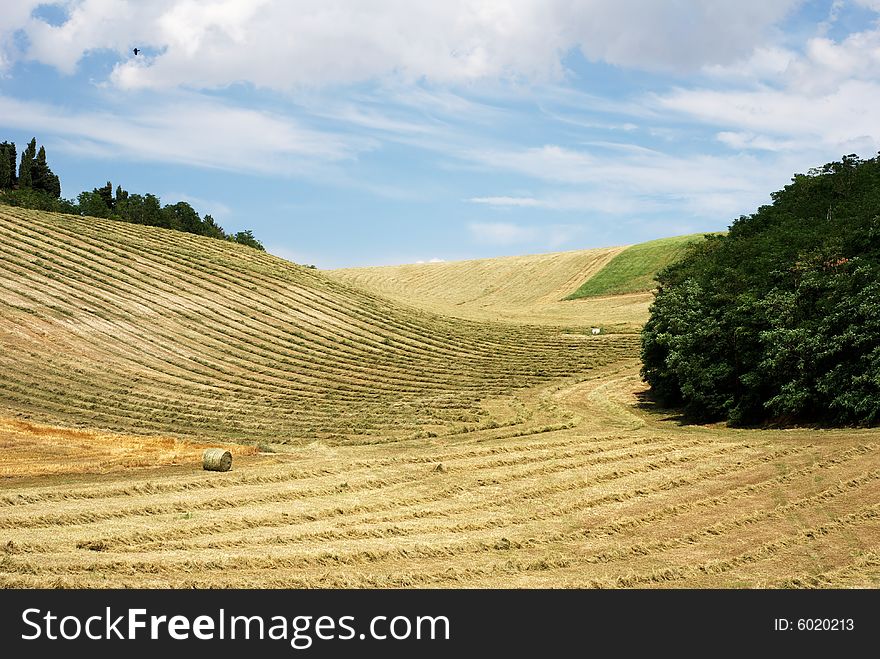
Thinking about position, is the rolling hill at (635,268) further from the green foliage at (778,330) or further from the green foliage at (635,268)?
the green foliage at (778,330)

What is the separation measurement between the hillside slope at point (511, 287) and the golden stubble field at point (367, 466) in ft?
49.9

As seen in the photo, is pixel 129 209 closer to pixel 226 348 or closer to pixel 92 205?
pixel 92 205

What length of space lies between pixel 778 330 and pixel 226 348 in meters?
38.4

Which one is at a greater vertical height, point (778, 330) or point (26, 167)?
point (26, 167)

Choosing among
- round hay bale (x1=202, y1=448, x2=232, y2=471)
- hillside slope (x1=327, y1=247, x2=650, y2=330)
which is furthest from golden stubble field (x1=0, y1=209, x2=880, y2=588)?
hillside slope (x1=327, y1=247, x2=650, y2=330)

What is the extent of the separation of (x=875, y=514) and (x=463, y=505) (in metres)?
12.1

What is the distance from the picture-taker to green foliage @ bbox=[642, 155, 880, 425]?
41062 mm

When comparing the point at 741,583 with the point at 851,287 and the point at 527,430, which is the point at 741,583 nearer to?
the point at 527,430

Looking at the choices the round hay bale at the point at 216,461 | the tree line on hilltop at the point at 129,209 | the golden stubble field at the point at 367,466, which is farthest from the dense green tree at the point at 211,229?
the round hay bale at the point at 216,461

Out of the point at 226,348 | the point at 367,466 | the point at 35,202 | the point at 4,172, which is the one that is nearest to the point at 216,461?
the point at 367,466

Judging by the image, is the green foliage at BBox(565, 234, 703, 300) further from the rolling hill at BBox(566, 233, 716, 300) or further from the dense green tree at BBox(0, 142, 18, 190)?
the dense green tree at BBox(0, 142, 18, 190)

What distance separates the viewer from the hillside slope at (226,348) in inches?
1889

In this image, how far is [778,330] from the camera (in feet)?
144

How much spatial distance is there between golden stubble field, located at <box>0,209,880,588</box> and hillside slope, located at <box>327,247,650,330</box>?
15.2 meters
